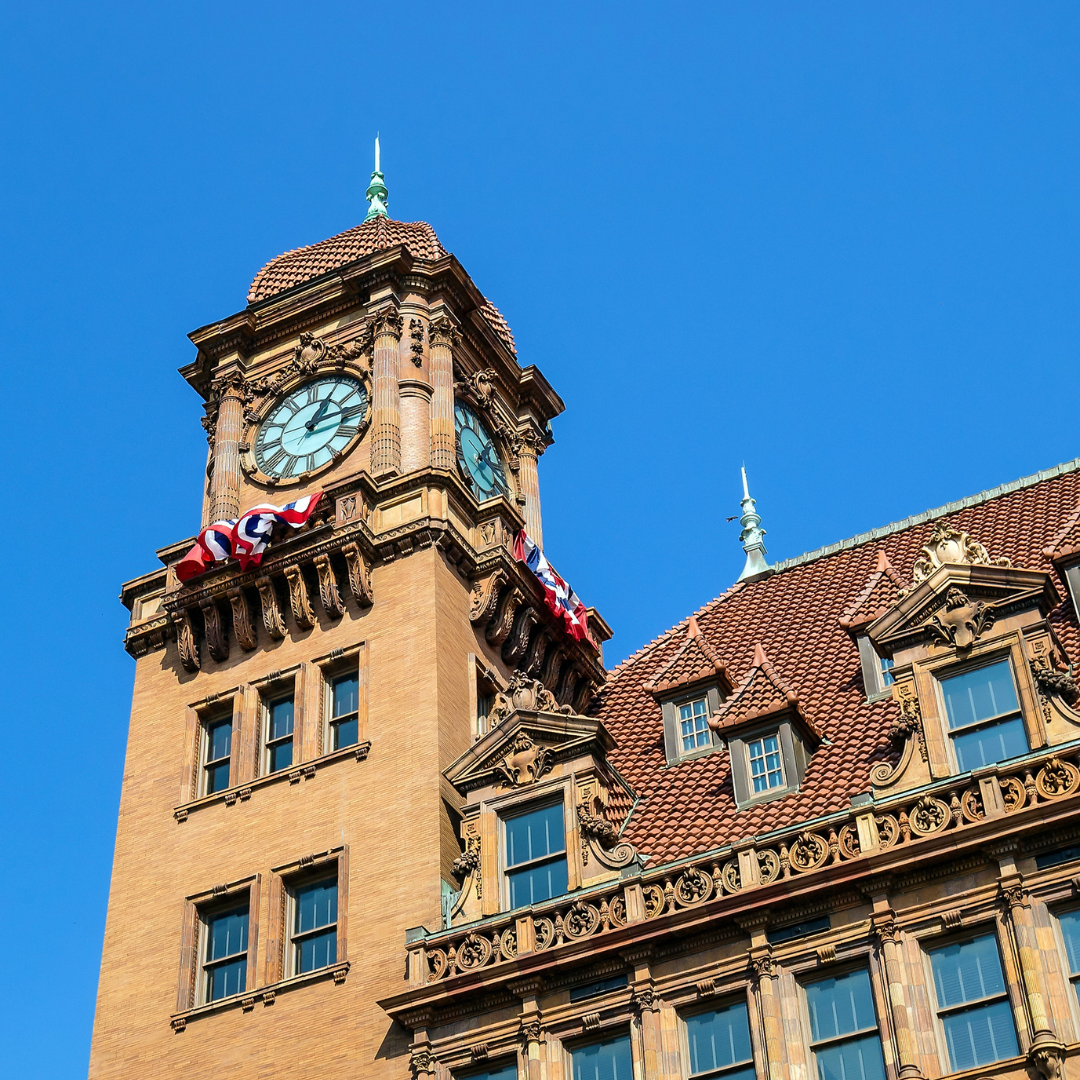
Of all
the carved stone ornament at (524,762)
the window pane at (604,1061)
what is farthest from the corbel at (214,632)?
the window pane at (604,1061)

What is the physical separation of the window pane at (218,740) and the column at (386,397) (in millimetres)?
6634

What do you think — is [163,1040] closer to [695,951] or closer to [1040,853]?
[695,951]

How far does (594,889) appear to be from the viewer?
3491cm

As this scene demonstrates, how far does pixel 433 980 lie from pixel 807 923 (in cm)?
681

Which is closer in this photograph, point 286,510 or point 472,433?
point 286,510

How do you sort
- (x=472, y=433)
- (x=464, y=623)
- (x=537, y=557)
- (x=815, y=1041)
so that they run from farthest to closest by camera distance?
(x=472, y=433)
(x=537, y=557)
(x=464, y=623)
(x=815, y=1041)

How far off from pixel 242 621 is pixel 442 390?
787cm

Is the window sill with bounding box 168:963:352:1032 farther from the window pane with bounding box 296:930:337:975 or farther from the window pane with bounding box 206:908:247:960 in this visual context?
the window pane with bounding box 206:908:247:960

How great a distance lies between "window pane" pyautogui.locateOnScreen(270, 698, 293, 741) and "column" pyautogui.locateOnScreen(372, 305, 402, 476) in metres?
5.84

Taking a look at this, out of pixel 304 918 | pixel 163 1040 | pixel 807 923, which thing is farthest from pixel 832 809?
pixel 163 1040

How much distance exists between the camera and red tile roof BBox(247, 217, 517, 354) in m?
52.0

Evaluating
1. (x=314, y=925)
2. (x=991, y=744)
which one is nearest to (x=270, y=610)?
(x=314, y=925)

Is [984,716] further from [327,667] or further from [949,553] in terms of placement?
[327,667]

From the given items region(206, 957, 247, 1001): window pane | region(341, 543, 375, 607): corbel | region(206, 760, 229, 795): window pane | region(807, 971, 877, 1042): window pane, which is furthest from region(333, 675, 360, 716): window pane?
region(807, 971, 877, 1042): window pane
